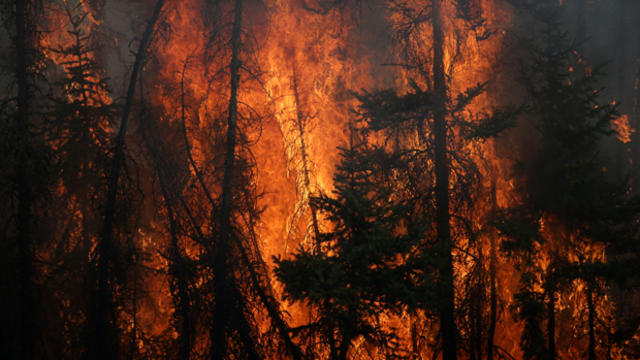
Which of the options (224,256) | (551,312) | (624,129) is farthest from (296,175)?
(624,129)

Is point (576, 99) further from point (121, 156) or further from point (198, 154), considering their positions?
point (121, 156)

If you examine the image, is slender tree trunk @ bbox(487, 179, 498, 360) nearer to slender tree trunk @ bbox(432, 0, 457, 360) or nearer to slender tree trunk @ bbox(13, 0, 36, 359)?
slender tree trunk @ bbox(432, 0, 457, 360)

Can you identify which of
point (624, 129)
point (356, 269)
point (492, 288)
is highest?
point (624, 129)

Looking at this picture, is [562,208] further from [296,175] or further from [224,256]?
[224,256]

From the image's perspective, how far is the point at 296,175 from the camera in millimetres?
9336

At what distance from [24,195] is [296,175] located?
545 cm

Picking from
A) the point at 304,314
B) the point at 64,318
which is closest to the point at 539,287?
the point at 304,314

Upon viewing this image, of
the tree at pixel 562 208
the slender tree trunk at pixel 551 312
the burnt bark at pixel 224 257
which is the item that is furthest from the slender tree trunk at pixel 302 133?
the slender tree trunk at pixel 551 312

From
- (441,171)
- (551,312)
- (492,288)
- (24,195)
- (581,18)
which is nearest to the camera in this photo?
(24,195)

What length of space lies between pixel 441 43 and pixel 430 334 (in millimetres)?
7030

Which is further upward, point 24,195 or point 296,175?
point 296,175

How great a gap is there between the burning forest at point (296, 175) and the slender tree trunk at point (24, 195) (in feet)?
0.11

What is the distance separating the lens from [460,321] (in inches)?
334

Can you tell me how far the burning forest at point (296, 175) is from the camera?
611 cm
